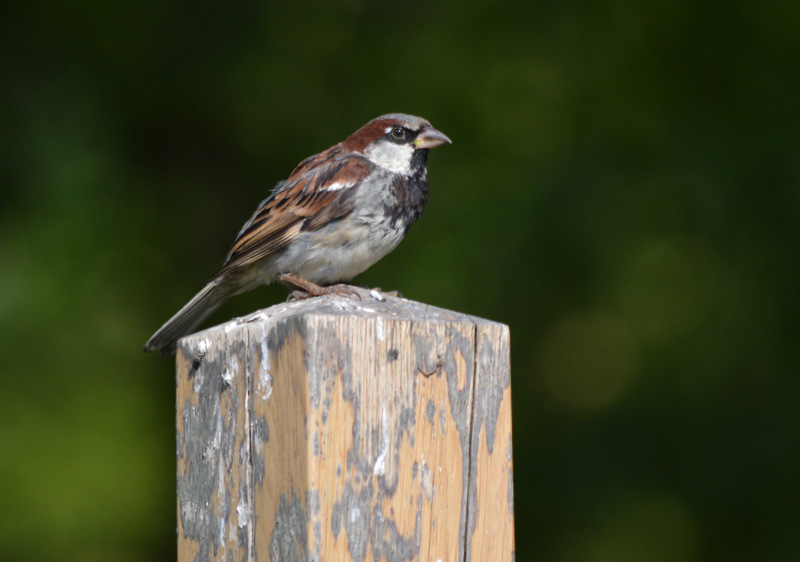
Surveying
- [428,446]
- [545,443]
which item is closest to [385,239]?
[428,446]

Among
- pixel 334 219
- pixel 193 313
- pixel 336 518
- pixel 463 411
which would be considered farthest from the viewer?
pixel 193 313

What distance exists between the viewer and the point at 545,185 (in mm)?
4227

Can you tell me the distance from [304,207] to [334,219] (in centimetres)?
12

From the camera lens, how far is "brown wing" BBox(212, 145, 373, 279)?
8.74ft

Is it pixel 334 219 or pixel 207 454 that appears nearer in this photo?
pixel 207 454

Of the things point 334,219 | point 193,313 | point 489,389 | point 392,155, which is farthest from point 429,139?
point 489,389

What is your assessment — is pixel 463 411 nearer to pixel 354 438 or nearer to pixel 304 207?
pixel 354 438

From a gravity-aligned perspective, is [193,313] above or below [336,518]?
above

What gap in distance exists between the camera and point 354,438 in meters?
1.31

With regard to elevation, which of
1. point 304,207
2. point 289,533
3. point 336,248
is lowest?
point 289,533

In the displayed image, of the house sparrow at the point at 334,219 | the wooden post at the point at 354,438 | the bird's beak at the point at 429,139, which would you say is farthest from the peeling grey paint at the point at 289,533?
the bird's beak at the point at 429,139

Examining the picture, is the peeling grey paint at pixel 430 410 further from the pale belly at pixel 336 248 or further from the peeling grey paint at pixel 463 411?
the pale belly at pixel 336 248

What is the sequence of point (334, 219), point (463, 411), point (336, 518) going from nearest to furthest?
point (336, 518)
point (463, 411)
point (334, 219)

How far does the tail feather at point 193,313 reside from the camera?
264 centimetres
